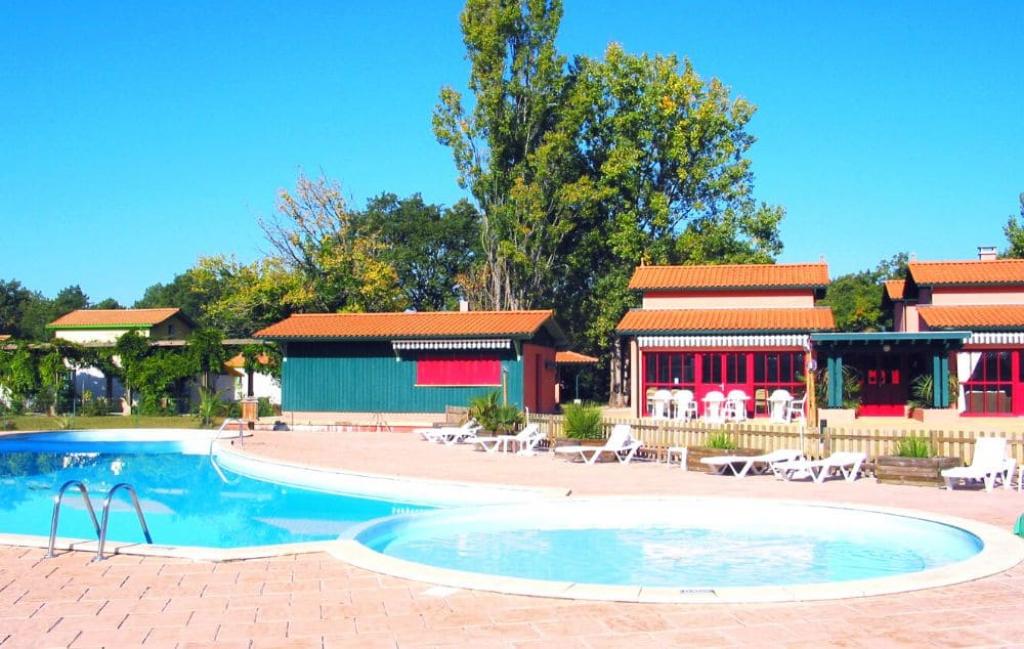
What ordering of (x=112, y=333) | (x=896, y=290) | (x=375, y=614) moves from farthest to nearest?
(x=112, y=333) < (x=896, y=290) < (x=375, y=614)

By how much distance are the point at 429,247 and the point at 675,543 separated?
149 feet

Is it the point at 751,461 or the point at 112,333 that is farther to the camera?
the point at 112,333

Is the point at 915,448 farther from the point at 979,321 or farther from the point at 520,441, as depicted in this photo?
the point at 979,321

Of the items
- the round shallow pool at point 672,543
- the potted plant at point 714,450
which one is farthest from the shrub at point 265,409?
the round shallow pool at point 672,543

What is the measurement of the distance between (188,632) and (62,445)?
20.2 m

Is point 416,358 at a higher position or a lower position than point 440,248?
lower

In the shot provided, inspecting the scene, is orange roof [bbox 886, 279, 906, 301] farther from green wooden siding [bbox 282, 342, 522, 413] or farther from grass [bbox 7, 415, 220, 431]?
grass [bbox 7, 415, 220, 431]

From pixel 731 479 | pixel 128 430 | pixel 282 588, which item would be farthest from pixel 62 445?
pixel 282 588

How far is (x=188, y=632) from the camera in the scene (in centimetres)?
580

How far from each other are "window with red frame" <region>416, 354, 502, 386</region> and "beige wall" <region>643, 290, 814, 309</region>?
558cm

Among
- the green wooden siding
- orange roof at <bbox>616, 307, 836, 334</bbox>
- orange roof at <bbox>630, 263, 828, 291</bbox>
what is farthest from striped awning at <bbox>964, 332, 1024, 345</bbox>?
the green wooden siding

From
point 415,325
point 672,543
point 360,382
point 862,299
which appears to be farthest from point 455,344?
point 862,299

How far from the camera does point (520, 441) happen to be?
19328 millimetres

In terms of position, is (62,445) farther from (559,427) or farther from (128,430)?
(559,427)
